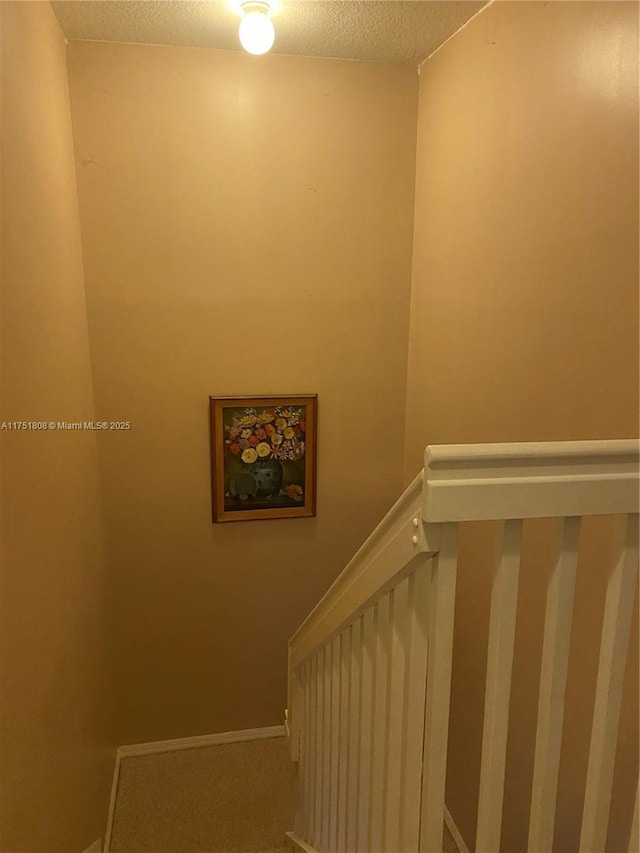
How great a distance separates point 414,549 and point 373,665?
46 cm

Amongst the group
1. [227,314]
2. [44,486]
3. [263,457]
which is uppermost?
[227,314]

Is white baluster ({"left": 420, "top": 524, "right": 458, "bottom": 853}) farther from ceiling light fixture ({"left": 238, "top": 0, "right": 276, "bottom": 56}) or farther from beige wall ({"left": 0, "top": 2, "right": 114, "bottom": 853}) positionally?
ceiling light fixture ({"left": 238, "top": 0, "right": 276, "bottom": 56})

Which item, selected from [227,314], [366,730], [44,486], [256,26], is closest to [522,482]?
[366,730]

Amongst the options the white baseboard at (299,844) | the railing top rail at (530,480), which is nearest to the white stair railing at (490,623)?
the railing top rail at (530,480)

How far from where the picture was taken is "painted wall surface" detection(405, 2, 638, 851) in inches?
52.8

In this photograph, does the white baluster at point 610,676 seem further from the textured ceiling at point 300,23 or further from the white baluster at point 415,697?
the textured ceiling at point 300,23

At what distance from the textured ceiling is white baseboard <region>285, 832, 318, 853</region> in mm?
2662

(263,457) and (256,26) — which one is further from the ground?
(256,26)

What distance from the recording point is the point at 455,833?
2.29 metres

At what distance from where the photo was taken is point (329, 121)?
2.34 meters

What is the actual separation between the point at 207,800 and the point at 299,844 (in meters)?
0.72

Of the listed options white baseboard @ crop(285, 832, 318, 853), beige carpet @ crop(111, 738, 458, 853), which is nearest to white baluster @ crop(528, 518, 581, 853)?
white baseboard @ crop(285, 832, 318, 853)

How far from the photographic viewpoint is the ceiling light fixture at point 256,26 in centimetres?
183

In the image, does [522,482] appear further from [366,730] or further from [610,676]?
[366,730]
